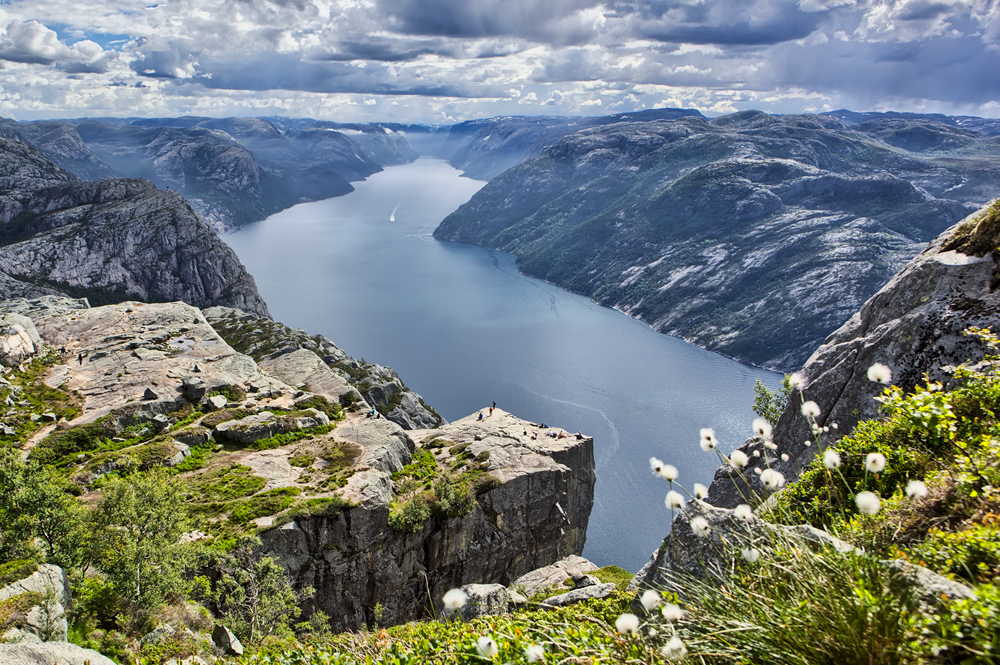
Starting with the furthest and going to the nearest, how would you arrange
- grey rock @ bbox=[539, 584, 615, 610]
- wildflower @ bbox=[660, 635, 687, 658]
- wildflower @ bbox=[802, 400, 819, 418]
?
grey rock @ bbox=[539, 584, 615, 610] < wildflower @ bbox=[802, 400, 819, 418] < wildflower @ bbox=[660, 635, 687, 658]

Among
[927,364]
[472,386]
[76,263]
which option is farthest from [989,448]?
[76,263]

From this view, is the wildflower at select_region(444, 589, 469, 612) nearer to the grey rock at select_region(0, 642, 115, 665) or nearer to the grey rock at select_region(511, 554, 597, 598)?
the grey rock at select_region(0, 642, 115, 665)

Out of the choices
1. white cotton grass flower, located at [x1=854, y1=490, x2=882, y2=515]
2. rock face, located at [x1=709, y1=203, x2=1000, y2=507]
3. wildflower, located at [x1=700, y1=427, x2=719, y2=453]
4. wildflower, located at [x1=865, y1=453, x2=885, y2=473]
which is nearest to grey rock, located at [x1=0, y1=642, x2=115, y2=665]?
wildflower, located at [x1=700, y1=427, x2=719, y2=453]

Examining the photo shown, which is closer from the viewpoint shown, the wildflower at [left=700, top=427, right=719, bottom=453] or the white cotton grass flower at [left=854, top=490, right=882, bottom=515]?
the white cotton grass flower at [left=854, top=490, right=882, bottom=515]

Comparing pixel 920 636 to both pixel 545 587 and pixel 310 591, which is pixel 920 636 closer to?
pixel 545 587

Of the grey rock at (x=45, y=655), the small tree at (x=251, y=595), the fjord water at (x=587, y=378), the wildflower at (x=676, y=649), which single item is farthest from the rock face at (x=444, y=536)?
the fjord water at (x=587, y=378)

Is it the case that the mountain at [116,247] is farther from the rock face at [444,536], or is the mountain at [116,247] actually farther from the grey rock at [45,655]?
the grey rock at [45,655]
